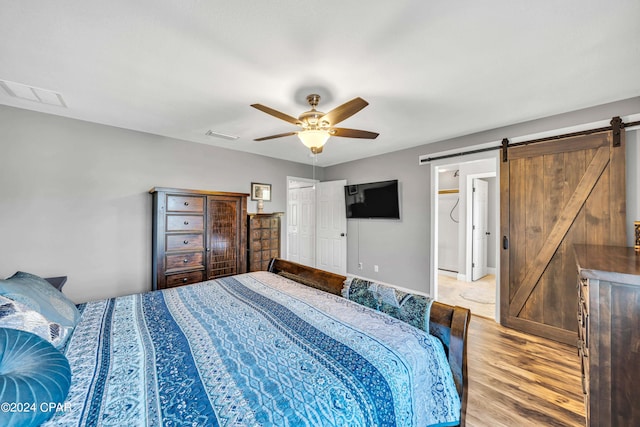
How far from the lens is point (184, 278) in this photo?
10.3 ft

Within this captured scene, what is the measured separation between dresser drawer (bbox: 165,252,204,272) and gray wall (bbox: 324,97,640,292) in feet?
9.17

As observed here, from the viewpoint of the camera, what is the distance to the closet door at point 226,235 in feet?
11.0

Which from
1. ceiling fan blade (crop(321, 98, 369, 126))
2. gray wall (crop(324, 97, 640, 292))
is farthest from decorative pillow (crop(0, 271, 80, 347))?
gray wall (crop(324, 97, 640, 292))

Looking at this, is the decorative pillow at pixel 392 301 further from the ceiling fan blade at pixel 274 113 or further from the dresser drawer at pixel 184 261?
the dresser drawer at pixel 184 261

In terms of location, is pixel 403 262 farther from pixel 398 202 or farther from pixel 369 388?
pixel 369 388

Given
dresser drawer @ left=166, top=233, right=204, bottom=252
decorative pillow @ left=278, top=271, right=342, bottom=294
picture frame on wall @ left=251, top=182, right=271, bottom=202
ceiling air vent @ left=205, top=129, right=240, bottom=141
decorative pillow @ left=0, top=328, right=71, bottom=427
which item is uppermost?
ceiling air vent @ left=205, top=129, right=240, bottom=141

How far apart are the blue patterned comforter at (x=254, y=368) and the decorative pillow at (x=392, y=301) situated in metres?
0.09

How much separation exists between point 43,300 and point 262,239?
274cm

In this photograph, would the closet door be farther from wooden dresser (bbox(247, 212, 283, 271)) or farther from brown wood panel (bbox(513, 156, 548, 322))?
brown wood panel (bbox(513, 156, 548, 322))

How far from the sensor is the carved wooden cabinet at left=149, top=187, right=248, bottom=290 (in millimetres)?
2984

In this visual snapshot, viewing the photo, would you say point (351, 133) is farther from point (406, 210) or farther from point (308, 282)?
point (406, 210)

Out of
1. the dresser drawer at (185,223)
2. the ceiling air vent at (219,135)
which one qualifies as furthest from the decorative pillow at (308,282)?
the ceiling air vent at (219,135)

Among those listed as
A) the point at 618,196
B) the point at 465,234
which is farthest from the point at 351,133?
the point at 465,234

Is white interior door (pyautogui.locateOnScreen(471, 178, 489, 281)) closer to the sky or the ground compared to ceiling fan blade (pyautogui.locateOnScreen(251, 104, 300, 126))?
closer to the ground
